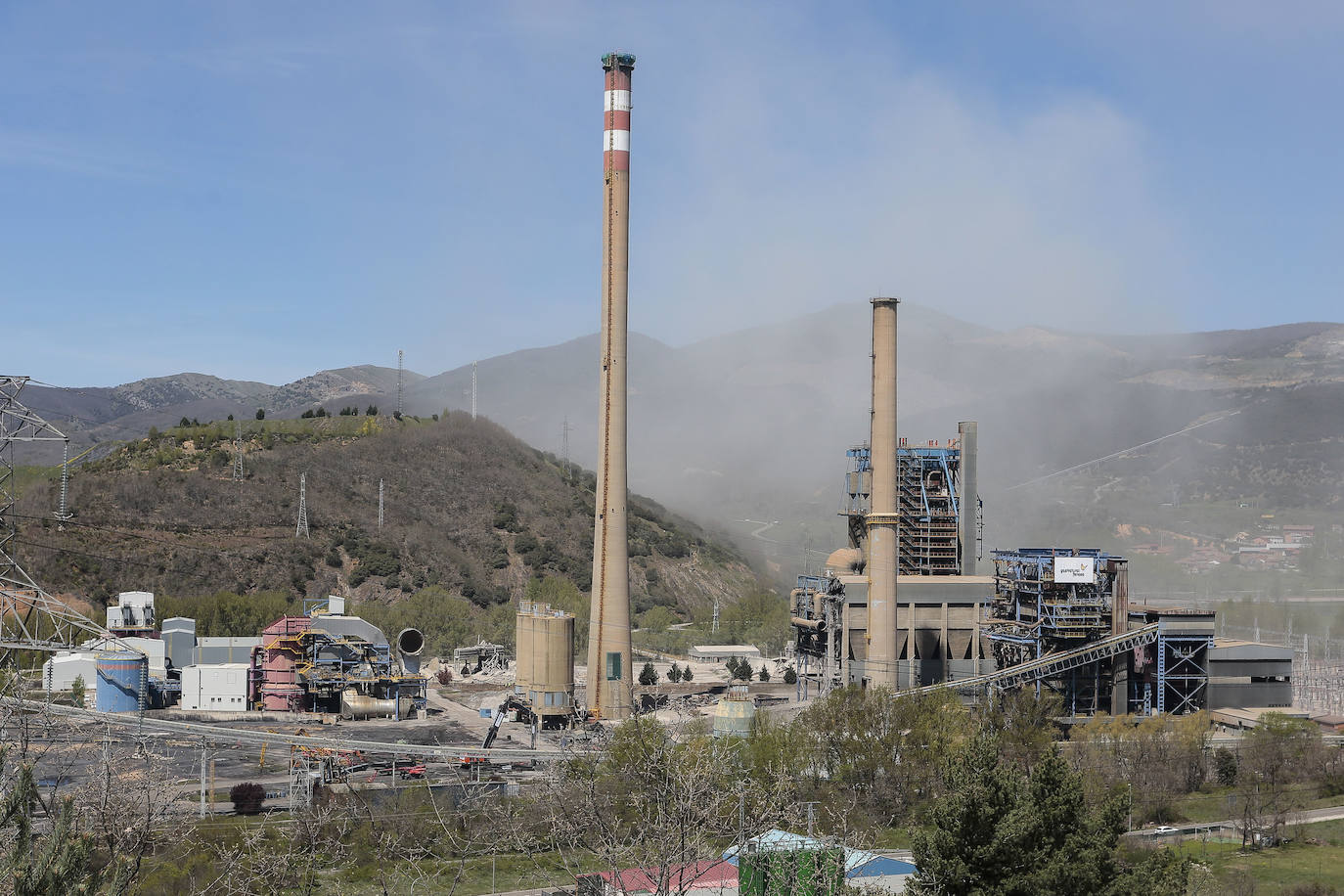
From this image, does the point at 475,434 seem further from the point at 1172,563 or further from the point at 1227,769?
the point at 1227,769

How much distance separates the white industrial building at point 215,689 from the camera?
2709 inches

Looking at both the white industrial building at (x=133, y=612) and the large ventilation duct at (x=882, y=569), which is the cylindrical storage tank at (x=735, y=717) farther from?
the white industrial building at (x=133, y=612)

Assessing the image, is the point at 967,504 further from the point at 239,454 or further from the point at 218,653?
the point at 239,454

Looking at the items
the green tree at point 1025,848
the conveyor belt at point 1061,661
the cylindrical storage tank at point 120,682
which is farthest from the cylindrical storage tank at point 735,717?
the cylindrical storage tank at point 120,682

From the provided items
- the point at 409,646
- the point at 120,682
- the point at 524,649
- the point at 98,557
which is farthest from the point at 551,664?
the point at 98,557

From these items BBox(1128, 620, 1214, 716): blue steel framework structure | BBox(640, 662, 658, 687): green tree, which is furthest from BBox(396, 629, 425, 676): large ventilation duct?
BBox(1128, 620, 1214, 716): blue steel framework structure

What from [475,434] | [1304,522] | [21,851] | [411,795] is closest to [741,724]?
[411,795]

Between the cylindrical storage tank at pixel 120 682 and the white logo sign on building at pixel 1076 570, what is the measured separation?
4169 centimetres

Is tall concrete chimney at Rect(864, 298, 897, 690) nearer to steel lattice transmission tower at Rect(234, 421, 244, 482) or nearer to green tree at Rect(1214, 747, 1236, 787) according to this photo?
green tree at Rect(1214, 747, 1236, 787)

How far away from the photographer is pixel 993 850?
29562 mm

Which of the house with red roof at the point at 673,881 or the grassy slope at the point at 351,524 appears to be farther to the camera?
the grassy slope at the point at 351,524

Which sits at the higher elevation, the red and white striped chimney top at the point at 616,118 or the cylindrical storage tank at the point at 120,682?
the red and white striped chimney top at the point at 616,118

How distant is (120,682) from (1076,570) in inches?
1716

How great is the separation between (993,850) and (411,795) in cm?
2231
